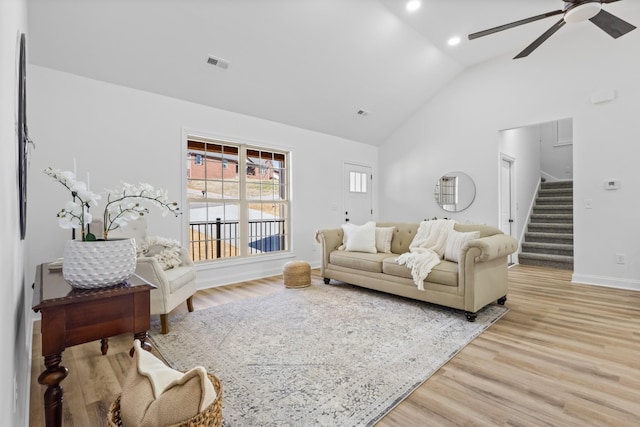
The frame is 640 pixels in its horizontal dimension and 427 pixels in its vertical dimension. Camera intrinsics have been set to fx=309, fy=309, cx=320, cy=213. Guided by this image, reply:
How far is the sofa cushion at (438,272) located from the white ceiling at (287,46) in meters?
2.87

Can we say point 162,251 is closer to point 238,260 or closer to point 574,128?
point 238,260

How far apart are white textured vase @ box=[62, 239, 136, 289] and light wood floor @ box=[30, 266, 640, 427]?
2.74 ft


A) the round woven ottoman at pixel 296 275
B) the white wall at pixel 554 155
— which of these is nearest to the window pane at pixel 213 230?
the round woven ottoman at pixel 296 275

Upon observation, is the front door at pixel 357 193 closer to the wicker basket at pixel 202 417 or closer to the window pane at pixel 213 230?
the window pane at pixel 213 230

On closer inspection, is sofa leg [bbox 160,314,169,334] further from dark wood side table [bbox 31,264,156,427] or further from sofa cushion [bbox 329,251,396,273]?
sofa cushion [bbox 329,251,396,273]

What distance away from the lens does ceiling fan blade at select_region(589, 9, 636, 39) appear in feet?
8.45

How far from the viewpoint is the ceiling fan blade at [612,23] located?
257 cm

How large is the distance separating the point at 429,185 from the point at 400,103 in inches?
65.4

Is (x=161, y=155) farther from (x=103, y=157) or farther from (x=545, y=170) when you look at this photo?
(x=545, y=170)

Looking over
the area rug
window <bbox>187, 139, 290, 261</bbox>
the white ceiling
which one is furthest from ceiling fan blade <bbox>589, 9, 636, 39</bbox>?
window <bbox>187, 139, 290, 261</bbox>

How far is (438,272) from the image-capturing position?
3.11 meters

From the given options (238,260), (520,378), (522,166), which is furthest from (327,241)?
(522,166)

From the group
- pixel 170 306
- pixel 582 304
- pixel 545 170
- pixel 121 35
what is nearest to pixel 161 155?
pixel 121 35

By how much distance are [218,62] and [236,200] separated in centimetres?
186
